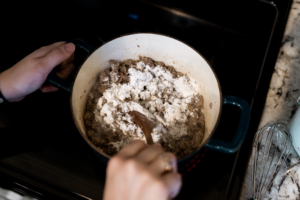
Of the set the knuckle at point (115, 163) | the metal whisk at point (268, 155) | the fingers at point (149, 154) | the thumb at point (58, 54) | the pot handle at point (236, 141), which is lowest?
the metal whisk at point (268, 155)

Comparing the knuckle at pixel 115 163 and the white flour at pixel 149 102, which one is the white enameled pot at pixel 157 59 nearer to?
the white flour at pixel 149 102

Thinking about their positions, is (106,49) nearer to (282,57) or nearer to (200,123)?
(200,123)

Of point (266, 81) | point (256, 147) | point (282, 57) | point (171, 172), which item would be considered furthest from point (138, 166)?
point (282, 57)

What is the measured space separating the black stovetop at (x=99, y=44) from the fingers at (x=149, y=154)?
0.20m

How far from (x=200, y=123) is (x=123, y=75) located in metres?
0.24

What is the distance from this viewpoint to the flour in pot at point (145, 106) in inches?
20.5

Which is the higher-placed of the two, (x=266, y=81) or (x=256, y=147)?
(x=266, y=81)

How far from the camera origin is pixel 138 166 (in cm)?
36

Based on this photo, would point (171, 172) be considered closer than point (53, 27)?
Yes

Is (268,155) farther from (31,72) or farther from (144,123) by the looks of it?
(31,72)

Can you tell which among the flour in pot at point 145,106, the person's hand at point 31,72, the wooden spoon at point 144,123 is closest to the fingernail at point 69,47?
the person's hand at point 31,72

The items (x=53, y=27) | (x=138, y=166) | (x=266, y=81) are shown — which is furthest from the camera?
(x=53, y=27)

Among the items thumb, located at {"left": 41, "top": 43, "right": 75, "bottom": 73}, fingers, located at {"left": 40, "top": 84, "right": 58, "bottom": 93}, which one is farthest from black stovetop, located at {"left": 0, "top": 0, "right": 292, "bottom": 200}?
thumb, located at {"left": 41, "top": 43, "right": 75, "bottom": 73}

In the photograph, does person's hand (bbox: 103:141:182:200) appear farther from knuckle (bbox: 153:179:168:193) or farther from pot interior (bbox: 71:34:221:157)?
pot interior (bbox: 71:34:221:157)
